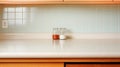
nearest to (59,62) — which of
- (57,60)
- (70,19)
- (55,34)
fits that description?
(57,60)

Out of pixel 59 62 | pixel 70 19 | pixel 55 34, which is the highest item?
pixel 70 19

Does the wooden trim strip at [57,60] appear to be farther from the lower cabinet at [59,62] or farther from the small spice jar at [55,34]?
the small spice jar at [55,34]

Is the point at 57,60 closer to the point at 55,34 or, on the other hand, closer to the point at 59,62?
the point at 59,62

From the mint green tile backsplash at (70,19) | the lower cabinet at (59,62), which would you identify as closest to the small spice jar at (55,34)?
the mint green tile backsplash at (70,19)

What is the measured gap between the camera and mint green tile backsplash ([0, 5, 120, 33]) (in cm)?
209

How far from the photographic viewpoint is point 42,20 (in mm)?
2105

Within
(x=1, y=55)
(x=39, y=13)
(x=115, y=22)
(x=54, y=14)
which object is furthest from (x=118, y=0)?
(x=1, y=55)


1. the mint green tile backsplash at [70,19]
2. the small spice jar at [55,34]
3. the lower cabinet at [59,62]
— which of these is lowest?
the lower cabinet at [59,62]

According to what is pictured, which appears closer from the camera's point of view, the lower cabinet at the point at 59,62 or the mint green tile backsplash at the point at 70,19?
the lower cabinet at the point at 59,62

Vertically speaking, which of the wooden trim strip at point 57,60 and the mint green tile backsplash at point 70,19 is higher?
the mint green tile backsplash at point 70,19

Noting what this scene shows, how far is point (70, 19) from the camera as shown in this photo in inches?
83.1

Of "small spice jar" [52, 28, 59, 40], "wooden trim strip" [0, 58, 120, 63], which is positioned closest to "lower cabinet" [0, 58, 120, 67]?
"wooden trim strip" [0, 58, 120, 63]

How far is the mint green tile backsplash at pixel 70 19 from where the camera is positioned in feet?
6.86

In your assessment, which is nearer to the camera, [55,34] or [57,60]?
[57,60]
